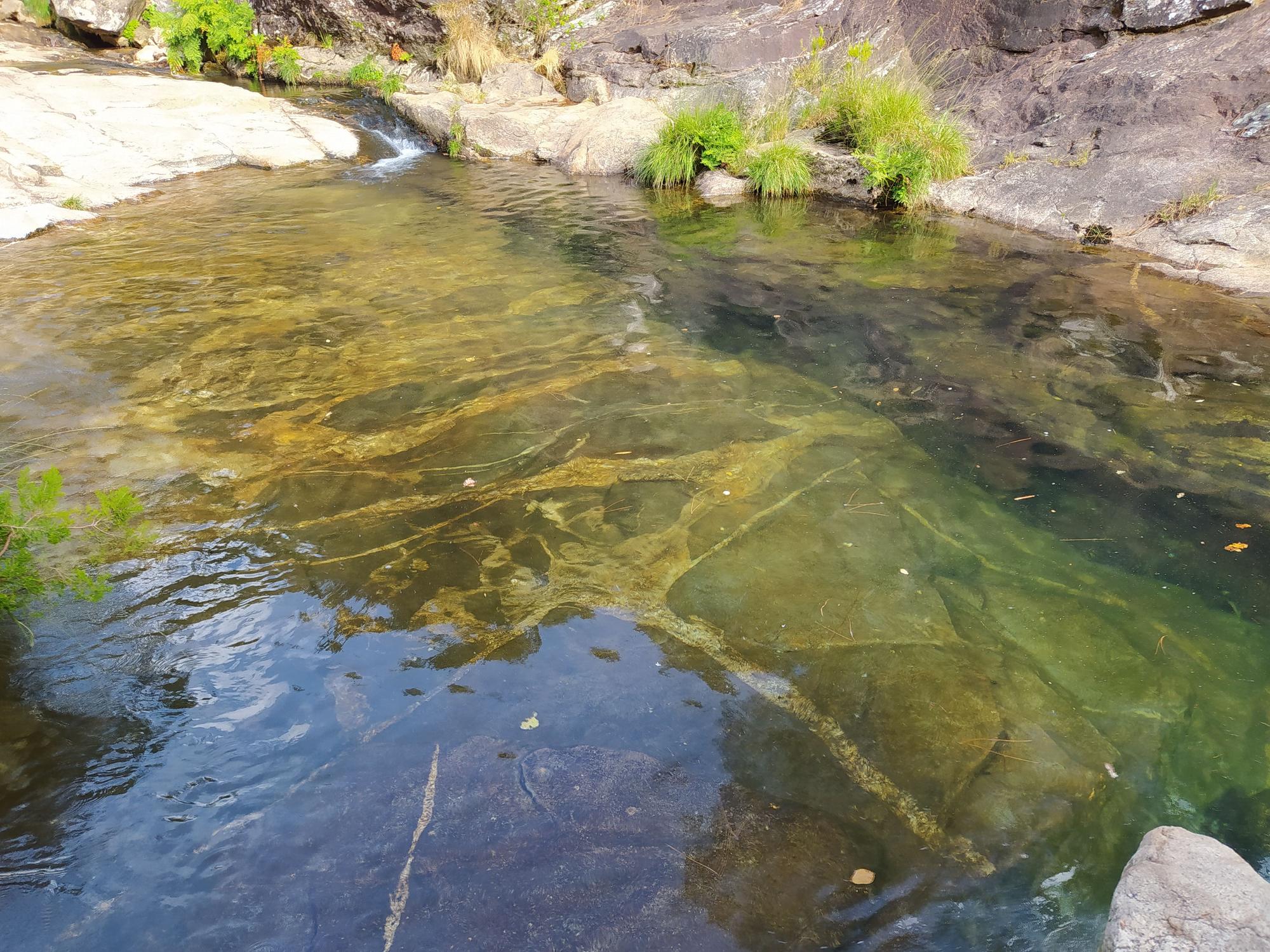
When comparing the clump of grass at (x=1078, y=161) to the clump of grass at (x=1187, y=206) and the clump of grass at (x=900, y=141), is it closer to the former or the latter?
the clump of grass at (x=900, y=141)

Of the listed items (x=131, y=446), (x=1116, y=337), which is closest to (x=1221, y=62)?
(x=1116, y=337)

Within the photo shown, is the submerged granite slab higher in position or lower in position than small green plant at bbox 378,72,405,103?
lower

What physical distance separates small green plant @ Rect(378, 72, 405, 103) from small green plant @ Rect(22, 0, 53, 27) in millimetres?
9000

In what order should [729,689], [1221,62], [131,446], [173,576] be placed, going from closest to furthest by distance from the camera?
[729,689], [173,576], [131,446], [1221,62]

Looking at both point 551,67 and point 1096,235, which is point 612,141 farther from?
point 1096,235

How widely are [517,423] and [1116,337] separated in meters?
4.42

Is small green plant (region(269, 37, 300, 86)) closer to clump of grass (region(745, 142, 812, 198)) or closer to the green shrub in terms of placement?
the green shrub

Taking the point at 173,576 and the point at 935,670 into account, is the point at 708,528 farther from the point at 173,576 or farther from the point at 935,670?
the point at 173,576

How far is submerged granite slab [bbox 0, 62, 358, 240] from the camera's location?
914 cm

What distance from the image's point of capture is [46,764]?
2.70 m

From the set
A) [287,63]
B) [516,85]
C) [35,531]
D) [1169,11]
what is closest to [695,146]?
[516,85]

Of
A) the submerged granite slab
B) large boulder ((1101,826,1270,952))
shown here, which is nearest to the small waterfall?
the submerged granite slab

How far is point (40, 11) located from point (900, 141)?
1916 cm

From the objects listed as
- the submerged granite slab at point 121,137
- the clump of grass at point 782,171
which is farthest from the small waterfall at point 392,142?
the clump of grass at point 782,171
